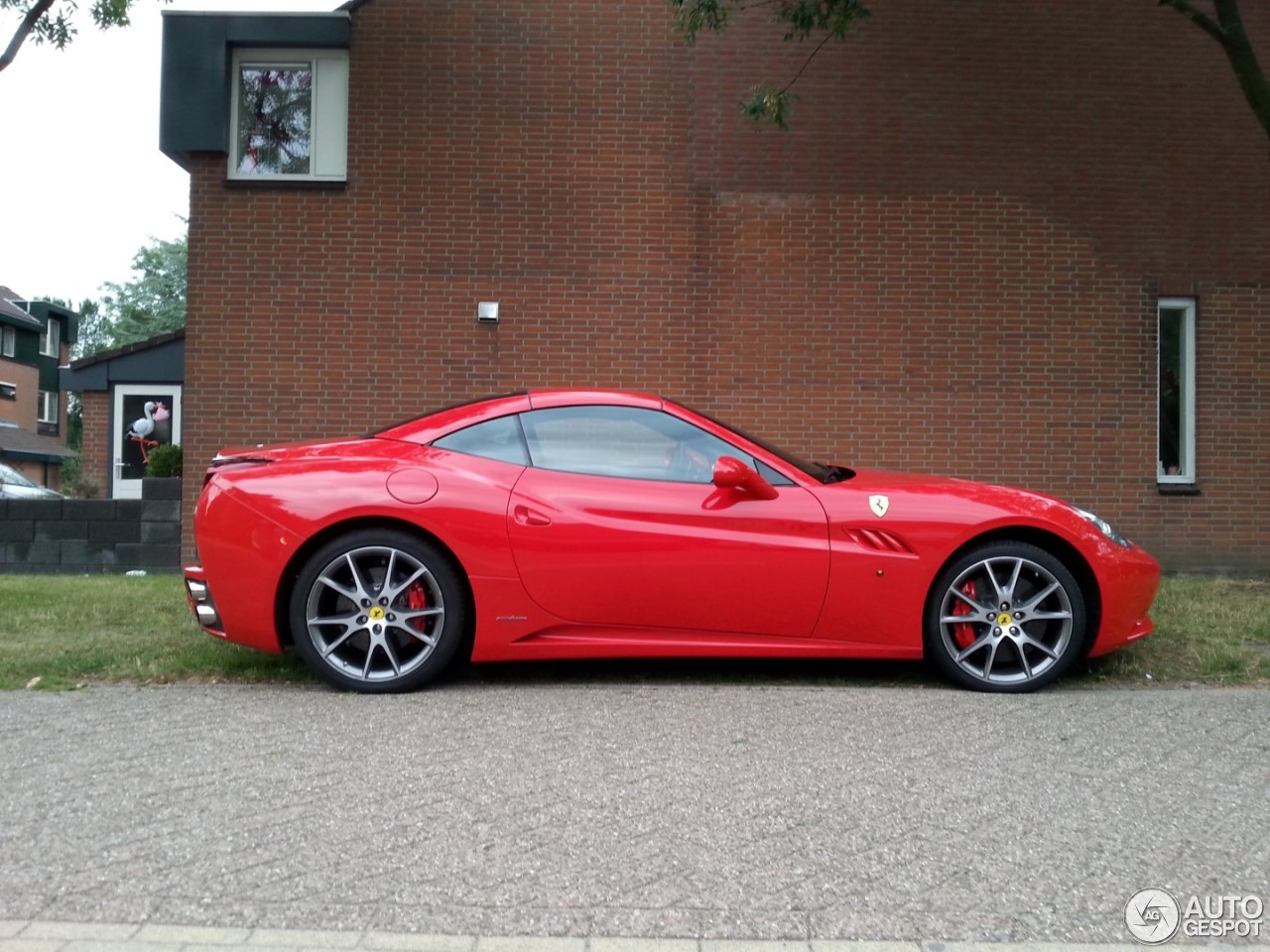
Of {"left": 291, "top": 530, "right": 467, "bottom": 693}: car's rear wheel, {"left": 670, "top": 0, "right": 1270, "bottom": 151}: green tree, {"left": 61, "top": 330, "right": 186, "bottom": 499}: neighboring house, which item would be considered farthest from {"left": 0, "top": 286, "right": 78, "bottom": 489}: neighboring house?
{"left": 291, "top": 530, "right": 467, "bottom": 693}: car's rear wheel

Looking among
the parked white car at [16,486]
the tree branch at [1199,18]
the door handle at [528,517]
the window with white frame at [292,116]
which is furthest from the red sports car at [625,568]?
the parked white car at [16,486]

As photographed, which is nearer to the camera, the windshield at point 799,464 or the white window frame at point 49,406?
the windshield at point 799,464

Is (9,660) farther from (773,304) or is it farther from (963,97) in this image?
(963,97)

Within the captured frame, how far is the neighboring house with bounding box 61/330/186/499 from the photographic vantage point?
19156 millimetres

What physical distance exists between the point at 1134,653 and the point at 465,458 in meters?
3.68

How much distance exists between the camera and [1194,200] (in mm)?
10328

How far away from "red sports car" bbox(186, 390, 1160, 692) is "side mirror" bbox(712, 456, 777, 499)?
0.01 meters

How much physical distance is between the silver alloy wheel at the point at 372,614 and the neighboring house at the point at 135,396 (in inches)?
588

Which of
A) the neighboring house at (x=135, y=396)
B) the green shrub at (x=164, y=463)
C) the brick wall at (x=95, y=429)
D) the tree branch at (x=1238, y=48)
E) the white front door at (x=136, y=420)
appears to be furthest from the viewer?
the brick wall at (x=95, y=429)

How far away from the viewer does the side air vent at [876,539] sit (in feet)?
17.9

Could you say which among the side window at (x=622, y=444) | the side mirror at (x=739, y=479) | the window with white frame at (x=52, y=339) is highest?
the window with white frame at (x=52, y=339)

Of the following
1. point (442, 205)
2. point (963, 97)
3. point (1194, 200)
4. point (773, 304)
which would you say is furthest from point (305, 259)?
point (1194, 200)

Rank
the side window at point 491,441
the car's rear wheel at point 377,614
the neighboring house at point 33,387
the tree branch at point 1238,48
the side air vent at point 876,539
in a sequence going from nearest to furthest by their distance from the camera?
the car's rear wheel at point 377,614 → the side air vent at point 876,539 → the side window at point 491,441 → the tree branch at point 1238,48 → the neighboring house at point 33,387

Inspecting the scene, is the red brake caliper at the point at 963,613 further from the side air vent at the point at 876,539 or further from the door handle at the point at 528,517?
the door handle at the point at 528,517
